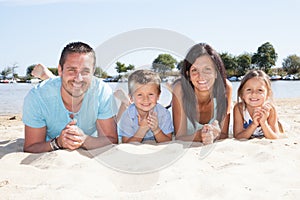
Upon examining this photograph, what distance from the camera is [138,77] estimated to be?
3.76 metres

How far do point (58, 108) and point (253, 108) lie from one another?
2.24 meters

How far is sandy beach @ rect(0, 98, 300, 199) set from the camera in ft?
7.06

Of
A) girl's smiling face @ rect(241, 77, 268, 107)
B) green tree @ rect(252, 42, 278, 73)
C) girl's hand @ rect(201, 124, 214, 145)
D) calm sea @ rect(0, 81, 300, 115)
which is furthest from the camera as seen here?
green tree @ rect(252, 42, 278, 73)

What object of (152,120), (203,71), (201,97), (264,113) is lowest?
(152,120)

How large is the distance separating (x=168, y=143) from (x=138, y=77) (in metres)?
0.80

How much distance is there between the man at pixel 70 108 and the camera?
3.24 metres

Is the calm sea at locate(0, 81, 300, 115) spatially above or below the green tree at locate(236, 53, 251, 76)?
below

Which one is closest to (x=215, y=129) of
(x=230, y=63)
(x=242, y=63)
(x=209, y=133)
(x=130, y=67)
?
(x=209, y=133)

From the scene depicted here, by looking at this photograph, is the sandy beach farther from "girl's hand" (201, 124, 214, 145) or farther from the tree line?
the tree line

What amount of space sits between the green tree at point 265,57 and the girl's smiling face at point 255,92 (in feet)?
179

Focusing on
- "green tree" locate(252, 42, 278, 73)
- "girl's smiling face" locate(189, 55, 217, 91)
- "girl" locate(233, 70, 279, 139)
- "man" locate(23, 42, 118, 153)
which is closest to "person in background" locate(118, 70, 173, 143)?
"man" locate(23, 42, 118, 153)

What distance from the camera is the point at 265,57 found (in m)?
56.7

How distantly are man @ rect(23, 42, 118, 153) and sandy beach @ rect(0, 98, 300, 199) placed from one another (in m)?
0.16

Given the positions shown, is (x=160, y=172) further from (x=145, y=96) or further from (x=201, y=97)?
(x=201, y=97)
